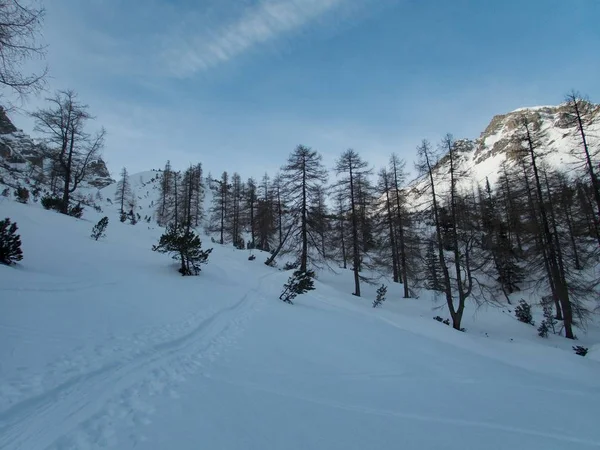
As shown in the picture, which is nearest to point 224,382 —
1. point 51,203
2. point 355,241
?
point 355,241

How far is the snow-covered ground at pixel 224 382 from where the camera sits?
7.67 ft

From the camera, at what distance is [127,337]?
13.9ft

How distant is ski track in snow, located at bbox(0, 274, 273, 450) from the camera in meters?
2.04

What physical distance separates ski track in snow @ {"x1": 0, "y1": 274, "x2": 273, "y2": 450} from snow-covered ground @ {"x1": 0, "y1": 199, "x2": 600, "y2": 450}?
0.05 feet

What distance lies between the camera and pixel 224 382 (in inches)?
132

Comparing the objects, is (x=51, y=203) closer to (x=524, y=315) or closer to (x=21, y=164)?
(x=524, y=315)

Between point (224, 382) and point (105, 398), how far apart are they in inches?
48.9

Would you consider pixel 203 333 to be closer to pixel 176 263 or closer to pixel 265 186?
pixel 176 263

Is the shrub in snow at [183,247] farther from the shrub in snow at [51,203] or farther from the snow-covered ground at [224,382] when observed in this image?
the shrub in snow at [51,203]

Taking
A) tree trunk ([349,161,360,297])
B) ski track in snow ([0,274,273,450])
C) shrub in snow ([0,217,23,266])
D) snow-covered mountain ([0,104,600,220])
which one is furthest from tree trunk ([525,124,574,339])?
shrub in snow ([0,217,23,266])

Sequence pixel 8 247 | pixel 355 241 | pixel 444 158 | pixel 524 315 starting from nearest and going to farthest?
1. pixel 8 247
2. pixel 444 158
3. pixel 524 315
4. pixel 355 241

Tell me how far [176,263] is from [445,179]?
41.8 feet

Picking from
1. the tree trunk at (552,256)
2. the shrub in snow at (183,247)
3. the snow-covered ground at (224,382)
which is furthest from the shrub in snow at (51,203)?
the tree trunk at (552,256)

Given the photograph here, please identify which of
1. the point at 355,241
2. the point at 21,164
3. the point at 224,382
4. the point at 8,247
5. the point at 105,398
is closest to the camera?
the point at 105,398
